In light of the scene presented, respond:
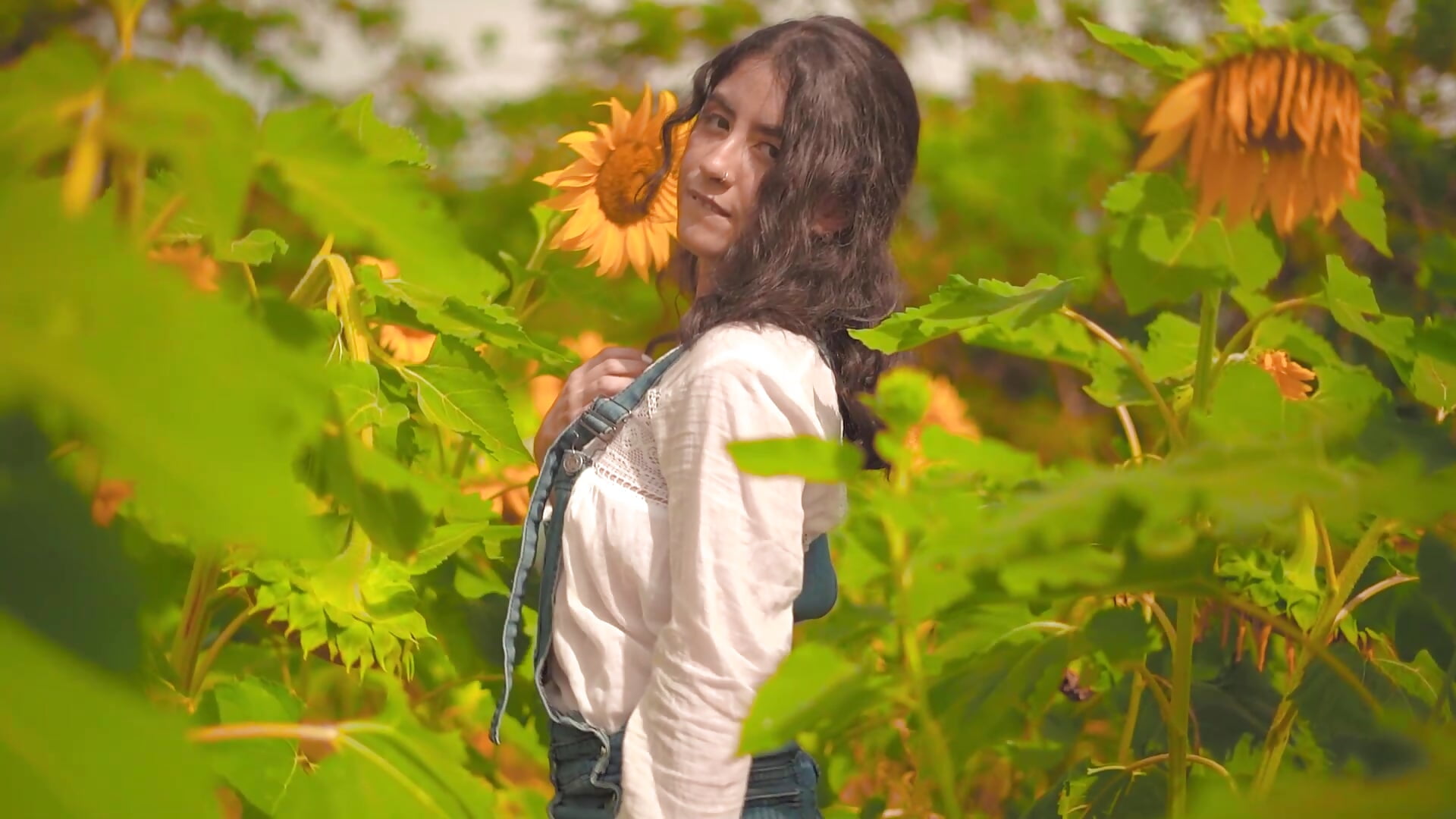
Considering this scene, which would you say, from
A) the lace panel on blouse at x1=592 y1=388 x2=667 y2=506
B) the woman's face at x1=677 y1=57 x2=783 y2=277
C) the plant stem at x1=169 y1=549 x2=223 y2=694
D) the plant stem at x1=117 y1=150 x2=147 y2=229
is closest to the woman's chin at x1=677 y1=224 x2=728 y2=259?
the woman's face at x1=677 y1=57 x2=783 y2=277

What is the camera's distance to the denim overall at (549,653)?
2.38 ft

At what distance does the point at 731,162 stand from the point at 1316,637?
1.37ft

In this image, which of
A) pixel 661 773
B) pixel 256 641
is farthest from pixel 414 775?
pixel 256 641

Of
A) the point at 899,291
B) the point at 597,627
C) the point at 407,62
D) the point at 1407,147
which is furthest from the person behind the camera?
the point at 407,62

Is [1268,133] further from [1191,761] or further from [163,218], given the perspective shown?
[163,218]

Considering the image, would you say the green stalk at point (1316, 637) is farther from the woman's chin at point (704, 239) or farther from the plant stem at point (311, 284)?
the plant stem at point (311, 284)

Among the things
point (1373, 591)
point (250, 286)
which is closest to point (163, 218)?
point (250, 286)

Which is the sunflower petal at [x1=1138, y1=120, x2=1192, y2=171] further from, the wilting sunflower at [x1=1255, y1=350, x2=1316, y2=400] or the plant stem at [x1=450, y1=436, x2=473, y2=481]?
the plant stem at [x1=450, y1=436, x2=473, y2=481]

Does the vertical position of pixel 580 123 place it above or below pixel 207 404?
below

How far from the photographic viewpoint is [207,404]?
0.85 feet

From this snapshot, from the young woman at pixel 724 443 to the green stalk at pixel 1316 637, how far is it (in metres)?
0.25

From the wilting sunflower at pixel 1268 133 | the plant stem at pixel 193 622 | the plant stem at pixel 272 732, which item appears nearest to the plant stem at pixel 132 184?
the plant stem at pixel 272 732

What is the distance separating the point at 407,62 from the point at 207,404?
11.0ft

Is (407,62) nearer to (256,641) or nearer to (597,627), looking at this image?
(256,641)
